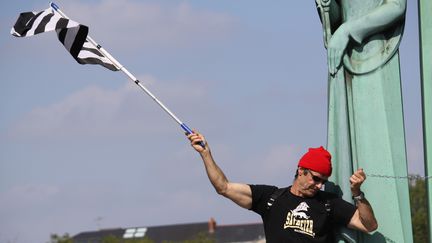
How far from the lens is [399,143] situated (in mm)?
9102

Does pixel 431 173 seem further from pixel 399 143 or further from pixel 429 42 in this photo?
pixel 429 42

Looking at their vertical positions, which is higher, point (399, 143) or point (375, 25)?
point (375, 25)

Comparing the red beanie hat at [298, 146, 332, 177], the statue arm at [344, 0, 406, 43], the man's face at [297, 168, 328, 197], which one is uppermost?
the statue arm at [344, 0, 406, 43]

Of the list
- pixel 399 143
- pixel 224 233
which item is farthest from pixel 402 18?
pixel 224 233

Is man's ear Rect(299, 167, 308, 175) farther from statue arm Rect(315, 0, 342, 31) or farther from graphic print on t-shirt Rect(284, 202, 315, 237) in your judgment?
statue arm Rect(315, 0, 342, 31)

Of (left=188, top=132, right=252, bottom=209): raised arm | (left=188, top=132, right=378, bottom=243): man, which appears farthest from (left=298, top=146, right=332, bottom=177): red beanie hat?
(left=188, top=132, right=252, bottom=209): raised arm

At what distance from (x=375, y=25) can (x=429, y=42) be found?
453mm

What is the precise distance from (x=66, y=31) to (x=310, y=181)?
94.6 inches

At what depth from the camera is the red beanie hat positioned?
8.53 m

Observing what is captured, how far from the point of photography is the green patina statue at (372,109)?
902 cm

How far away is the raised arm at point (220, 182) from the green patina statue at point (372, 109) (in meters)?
0.75

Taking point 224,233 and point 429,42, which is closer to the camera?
point 429,42

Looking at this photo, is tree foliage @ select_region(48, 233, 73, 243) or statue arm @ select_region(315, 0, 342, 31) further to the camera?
tree foliage @ select_region(48, 233, 73, 243)

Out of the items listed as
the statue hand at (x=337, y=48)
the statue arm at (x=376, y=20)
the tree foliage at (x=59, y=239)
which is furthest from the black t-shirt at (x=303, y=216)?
the tree foliage at (x=59, y=239)
